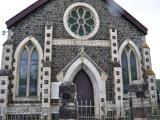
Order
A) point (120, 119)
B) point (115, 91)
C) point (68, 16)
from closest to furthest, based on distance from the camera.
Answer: point (120, 119), point (115, 91), point (68, 16)

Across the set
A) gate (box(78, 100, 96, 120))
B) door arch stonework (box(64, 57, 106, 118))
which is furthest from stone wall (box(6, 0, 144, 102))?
gate (box(78, 100, 96, 120))

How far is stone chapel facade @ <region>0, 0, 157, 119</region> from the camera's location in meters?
13.9

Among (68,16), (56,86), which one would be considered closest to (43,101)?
(56,86)

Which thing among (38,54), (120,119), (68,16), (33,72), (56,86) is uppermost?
(68,16)

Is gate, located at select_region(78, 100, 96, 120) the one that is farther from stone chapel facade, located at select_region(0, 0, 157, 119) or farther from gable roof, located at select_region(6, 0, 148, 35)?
gable roof, located at select_region(6, 0, 148, 35)

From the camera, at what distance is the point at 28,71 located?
14367 millimetres

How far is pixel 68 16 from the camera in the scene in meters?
15.7

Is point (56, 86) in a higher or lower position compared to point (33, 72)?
lower

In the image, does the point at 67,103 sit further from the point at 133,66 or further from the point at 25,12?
the point at 25,12

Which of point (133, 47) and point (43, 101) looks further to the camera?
point (133, 47)

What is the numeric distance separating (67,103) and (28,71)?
7059 mm

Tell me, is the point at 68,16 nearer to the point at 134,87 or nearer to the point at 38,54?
the point at 38,54

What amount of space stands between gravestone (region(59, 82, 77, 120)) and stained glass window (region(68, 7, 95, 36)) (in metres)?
7.98

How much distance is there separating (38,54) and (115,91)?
5340mm
